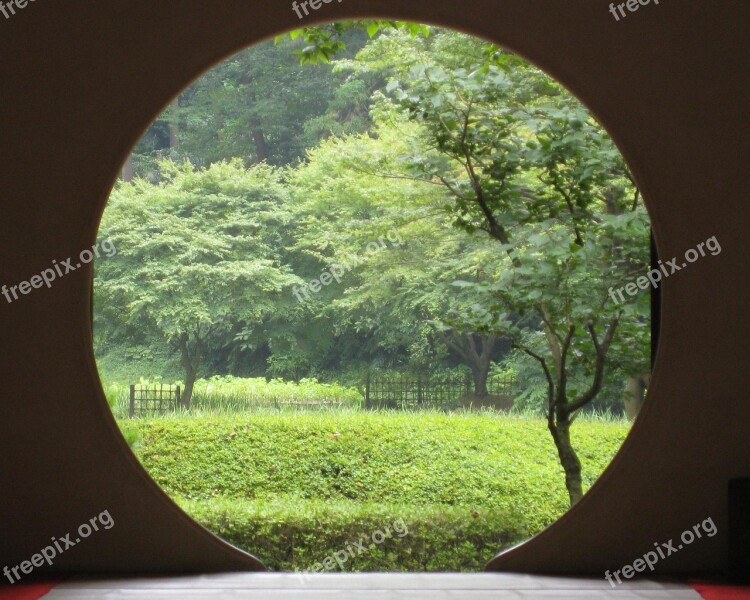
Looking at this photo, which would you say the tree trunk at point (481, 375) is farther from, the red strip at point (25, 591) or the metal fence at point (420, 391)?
the red strip at point (25, 591)

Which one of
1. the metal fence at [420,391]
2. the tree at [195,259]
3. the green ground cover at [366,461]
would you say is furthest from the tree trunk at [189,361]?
the metal fence at [420,391]

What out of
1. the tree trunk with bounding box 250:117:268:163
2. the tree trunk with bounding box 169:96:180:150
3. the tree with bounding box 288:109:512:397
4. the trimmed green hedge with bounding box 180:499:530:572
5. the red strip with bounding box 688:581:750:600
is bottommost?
the trimmed green hedge with bounding box 180:499:530:572

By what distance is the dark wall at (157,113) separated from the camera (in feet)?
7.90

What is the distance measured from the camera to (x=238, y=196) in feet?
31.3

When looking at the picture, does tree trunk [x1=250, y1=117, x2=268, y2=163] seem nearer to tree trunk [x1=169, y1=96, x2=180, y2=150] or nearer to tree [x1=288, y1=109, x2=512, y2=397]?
tree [x1=288, y1=109, x2=512, y2=397]

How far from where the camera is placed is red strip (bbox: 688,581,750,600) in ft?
7.34

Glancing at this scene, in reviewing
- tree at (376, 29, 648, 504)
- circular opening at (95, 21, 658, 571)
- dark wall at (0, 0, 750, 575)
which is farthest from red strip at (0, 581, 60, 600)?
circular opening at (95, 21, 658, 571)

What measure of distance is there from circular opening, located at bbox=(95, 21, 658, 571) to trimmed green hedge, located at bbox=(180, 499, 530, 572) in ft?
1.90

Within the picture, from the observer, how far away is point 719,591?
2293mm

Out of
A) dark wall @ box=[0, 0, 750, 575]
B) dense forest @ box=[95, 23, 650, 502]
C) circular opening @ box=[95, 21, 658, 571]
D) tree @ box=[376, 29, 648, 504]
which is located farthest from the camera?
dense forest @ box=[95, 23, 650, 502]

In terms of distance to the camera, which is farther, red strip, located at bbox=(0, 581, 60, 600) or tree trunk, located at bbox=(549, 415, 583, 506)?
tree trunk, located at bbox=(549, 415, 583, 506)

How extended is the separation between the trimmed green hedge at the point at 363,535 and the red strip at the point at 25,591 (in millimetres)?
2873

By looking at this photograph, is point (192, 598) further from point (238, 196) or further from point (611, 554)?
point (238, 196)

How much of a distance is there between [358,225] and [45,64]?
662 centimetres
